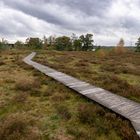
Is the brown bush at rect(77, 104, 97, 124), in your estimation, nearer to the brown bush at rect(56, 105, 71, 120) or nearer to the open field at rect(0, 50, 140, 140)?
the open field at rect(0, 50, 140, 140)

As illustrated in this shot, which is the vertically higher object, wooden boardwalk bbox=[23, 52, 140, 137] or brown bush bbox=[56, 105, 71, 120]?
wooden boardwalk bbox=[23, 52, 140, 137]

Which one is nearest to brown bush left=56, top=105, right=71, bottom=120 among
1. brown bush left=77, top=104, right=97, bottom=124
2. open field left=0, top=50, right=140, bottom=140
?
open field left=0, top=50, right=140, bottom=140

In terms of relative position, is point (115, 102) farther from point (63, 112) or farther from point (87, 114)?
point (63, 112)

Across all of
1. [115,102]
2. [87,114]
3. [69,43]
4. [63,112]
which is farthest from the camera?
[69,43]

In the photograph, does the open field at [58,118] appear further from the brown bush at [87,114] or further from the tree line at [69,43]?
the tree line at [69,43]

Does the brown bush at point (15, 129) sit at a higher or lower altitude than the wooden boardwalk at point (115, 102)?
lower

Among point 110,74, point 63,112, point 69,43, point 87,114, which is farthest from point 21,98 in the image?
point 69,43

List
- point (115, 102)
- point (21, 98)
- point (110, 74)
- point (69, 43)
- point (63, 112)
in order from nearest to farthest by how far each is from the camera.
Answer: point (63, 112), point (115, 102), point (21, 98), point (110, 74), point (69, 43)

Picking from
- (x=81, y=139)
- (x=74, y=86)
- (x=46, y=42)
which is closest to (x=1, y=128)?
(x=81, y=139)

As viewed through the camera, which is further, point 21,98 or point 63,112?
point 21,98

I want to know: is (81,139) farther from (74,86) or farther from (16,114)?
(74,86)

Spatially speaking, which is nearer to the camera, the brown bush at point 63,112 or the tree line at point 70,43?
the brown bush at point 63,112

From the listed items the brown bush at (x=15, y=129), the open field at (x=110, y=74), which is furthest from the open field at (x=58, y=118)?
the open field at (x=110, y=74)

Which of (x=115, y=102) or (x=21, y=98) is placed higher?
(x=115, y=102)
